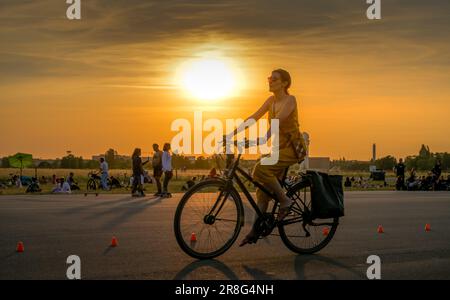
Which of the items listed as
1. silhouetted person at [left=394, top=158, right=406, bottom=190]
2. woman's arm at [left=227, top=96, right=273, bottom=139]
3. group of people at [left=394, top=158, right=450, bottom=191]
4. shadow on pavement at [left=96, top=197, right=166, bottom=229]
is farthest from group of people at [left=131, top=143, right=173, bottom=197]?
woman's arm at [left=227, top=96, right=273, bottom=139]

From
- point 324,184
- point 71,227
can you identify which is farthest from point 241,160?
point 71,227

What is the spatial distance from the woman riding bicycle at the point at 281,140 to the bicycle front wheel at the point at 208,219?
0.31 m

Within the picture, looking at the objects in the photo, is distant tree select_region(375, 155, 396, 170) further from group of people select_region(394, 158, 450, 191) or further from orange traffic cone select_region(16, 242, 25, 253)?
orange traffic cone select_region(16, 242, 25, 253)

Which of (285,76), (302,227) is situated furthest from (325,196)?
(285,76)

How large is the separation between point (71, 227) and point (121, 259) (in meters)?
5.05

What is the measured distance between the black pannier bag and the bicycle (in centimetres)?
10

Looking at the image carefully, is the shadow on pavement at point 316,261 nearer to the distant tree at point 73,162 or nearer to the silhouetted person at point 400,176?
the silhouetted person at point 400,176

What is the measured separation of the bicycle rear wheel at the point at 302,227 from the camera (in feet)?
35.1

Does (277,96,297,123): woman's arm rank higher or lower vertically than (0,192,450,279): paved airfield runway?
higher

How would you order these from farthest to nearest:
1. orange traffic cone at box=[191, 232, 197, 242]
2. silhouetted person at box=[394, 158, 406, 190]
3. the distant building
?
silhouetted person at box=[394, 158, 406, 190] → the distant building → orange traffic cone at box=[191, 232, 197, 242]

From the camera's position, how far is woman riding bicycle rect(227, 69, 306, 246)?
34.1 feet

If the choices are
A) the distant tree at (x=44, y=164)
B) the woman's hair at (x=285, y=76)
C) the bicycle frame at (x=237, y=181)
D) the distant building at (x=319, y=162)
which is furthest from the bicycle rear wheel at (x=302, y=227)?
the distant tree at (x=44, y=164)
